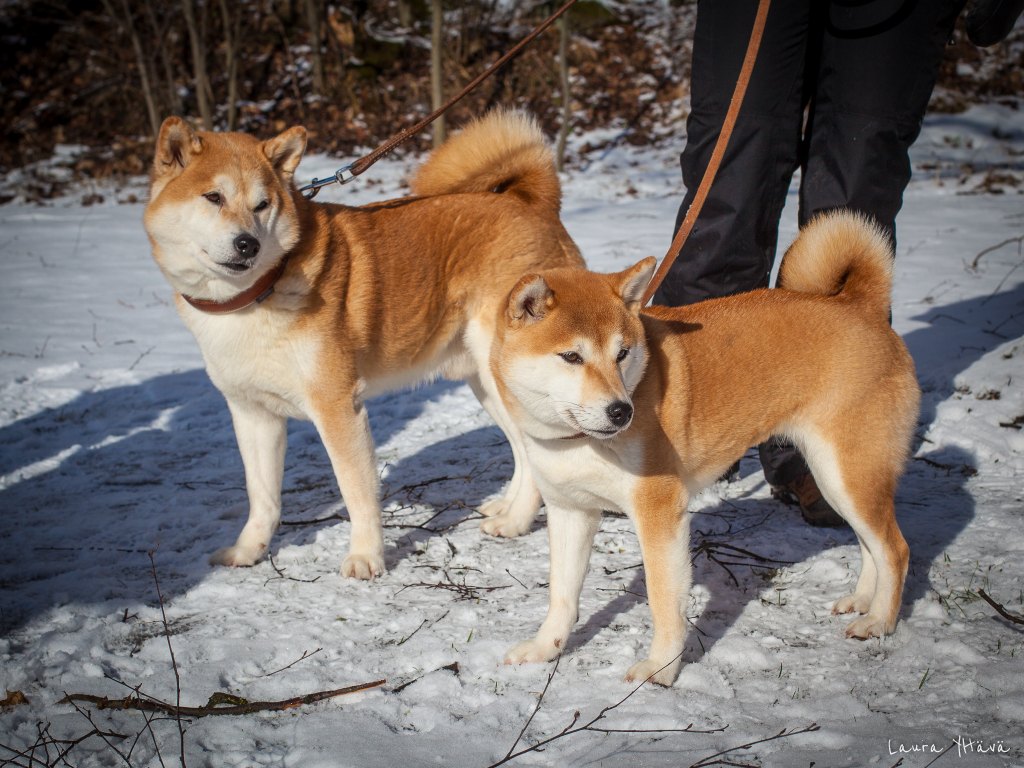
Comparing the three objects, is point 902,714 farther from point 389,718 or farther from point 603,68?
point 603,68

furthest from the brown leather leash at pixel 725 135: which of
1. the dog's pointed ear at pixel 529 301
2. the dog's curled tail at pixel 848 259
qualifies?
the dog's pointed ear at pixel 529 301

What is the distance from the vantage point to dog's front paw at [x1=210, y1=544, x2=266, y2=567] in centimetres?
325

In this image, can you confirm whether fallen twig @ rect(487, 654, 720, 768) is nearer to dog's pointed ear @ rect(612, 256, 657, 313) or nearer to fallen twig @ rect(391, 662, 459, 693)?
fallen twig @ rect(391, 662, 459, 693)

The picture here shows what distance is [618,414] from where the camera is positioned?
7.48 ft

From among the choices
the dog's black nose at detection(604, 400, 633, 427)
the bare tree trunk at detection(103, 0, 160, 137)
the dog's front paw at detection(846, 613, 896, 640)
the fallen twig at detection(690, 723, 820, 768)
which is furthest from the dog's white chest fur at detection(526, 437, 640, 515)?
the bare tree trunk at detection(103, 0, 160, 137)

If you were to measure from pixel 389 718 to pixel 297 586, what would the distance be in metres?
0.98

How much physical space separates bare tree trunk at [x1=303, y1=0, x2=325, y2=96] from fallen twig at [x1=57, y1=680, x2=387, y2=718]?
1515cm

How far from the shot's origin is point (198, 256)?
301cm

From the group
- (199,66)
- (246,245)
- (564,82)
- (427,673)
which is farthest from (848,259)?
(199,66)

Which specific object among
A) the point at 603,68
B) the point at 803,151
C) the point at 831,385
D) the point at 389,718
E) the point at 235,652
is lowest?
the point at 603,68

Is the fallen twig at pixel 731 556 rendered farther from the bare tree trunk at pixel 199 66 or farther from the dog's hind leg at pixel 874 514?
the bare tree trunk at pixel 199 66

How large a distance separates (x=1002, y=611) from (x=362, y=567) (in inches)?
84.0

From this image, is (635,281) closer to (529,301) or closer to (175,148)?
(529,301)

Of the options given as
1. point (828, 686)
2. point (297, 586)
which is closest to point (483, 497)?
point (297, 586)
